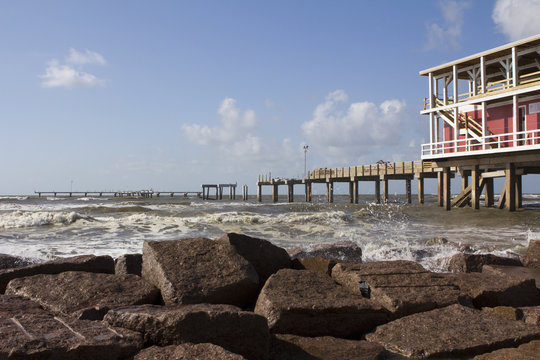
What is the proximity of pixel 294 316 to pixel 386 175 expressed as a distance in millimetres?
32727

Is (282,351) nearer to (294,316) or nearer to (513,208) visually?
(294,316)

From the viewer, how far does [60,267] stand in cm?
585

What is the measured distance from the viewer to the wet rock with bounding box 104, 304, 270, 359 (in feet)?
11.4

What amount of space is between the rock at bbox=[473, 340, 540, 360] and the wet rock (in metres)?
1.82

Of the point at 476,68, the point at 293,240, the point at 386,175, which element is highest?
the point at 476,68

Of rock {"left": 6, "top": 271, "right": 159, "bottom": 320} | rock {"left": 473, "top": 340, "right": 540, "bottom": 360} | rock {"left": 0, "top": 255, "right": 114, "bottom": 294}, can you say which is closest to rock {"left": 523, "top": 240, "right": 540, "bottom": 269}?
rock {"left": 473, "top": 340, "right": 540, "bottom": 360}

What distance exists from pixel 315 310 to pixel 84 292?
7.81ft

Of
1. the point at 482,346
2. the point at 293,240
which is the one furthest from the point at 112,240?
the point at 482,346

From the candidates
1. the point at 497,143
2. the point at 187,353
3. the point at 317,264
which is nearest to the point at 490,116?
the point at 497,143

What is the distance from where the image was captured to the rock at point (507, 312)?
185 inches

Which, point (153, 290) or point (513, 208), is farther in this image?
point (513, 208)

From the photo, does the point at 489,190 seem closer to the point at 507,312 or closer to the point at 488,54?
the point at 488,54

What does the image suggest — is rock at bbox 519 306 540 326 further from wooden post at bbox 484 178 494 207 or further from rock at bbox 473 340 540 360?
wooden post at bbox 484 178 494 207

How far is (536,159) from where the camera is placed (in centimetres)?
2080
